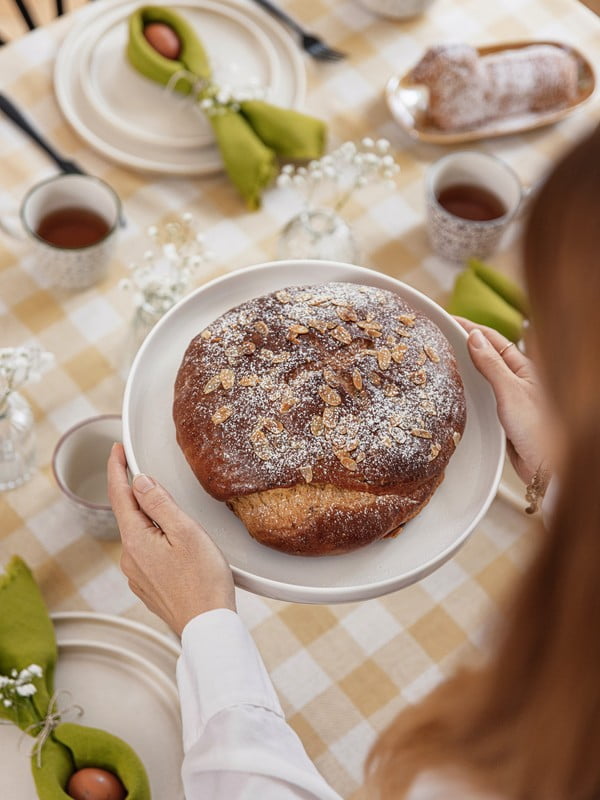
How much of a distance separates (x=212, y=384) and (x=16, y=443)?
0.41 m

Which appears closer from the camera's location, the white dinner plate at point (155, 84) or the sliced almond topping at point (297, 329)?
the sliced almond topping at point (297, 329)

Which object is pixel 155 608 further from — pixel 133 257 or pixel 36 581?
pixel 133 257

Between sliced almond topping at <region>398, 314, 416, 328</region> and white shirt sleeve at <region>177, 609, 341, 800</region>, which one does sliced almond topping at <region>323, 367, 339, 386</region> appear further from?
white shirt sleeve at <region>177, 609, 341, 800</region>

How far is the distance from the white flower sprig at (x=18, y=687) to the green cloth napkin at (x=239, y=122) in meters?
0.85

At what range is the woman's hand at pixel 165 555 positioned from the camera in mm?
913

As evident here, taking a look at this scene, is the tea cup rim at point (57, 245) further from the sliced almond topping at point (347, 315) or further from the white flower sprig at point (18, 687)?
the white flower sprig at point (18, 687)

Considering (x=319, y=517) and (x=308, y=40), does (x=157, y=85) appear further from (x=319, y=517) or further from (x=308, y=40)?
(x=319, y=517)

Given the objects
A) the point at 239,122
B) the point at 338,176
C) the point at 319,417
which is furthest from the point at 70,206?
the point at 319,417

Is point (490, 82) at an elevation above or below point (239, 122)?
below

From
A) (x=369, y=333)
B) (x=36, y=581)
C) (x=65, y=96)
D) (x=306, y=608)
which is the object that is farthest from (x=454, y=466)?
(x=65, y=96)

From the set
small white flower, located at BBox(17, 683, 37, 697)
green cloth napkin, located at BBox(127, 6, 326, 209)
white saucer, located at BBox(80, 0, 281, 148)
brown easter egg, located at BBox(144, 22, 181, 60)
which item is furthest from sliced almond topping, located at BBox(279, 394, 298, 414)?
brown easter egg, located at BBox(144, 22, 181, 60)

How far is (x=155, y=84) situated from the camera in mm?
1575

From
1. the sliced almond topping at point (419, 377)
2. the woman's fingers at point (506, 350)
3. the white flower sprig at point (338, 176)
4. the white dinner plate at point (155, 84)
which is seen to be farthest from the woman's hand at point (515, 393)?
the white dinner plate at point (155, 84)

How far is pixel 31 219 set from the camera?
135 cm
